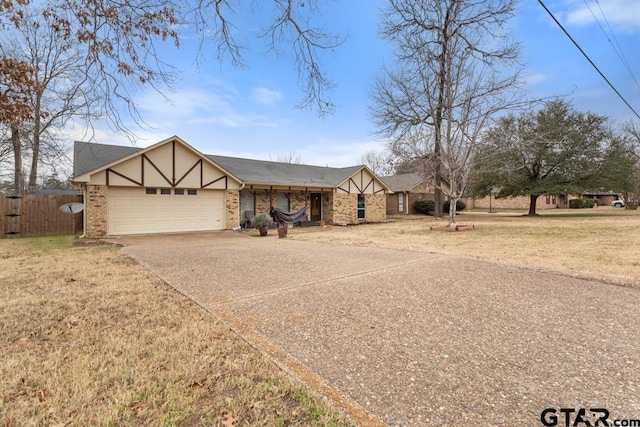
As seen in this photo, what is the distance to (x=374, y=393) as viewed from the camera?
2.17 metres

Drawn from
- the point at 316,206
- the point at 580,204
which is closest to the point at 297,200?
the point at 316,206

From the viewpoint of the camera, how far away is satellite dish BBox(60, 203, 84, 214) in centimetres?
1376

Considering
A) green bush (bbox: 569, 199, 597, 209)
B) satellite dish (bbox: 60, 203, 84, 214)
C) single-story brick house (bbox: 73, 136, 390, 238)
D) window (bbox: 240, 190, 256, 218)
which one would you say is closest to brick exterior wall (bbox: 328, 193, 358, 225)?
single-story brick house (bbox: 73, 136, 390, 238)

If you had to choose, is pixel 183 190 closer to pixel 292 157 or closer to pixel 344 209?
pixel 344 209

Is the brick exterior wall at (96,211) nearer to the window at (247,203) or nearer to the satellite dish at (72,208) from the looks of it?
the satellite dish at (72,208)

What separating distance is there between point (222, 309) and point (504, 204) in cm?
4665

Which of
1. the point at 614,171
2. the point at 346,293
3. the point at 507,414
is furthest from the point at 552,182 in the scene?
the point at 507,414

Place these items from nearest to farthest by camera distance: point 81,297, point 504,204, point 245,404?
point 245,404, point 81,297, point 504,204

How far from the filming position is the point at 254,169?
18.3 m

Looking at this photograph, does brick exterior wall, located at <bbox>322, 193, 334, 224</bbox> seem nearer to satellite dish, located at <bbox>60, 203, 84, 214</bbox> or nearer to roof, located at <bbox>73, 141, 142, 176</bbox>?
roof, located at <bbox>73, 141, 142, 176</bbox>

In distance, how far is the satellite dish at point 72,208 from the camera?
13.8 metres

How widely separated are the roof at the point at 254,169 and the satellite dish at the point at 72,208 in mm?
2160

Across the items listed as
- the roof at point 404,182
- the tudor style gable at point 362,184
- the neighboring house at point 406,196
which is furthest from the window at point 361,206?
the roof at point 404,182

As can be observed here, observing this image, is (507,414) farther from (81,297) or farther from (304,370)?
(81,297)
